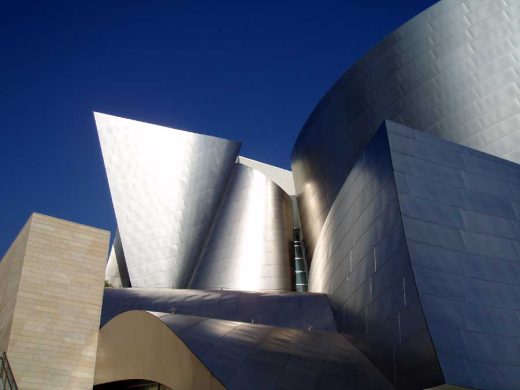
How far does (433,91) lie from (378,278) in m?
9.79

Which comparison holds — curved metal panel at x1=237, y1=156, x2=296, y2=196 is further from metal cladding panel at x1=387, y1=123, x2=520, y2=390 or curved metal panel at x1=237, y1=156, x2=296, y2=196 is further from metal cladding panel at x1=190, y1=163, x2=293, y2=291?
metal cladding panel at x1=387, y1=123, x2=520, y2=390

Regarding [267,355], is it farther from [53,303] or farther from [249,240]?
[249,240]

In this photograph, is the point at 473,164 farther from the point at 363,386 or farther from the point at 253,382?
the point at 253,382

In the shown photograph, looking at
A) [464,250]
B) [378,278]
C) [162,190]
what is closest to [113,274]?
[162,190]

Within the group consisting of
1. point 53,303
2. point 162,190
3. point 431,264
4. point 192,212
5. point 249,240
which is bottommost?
point 431,264

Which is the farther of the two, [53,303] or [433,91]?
[433,91]

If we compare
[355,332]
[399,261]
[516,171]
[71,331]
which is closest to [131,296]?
[71,331]

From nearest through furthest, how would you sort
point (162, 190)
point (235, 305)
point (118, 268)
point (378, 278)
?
point (378, 278) → point (235, 305) → point (162, 190) → point (118, 268)

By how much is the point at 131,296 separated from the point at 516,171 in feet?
33.6

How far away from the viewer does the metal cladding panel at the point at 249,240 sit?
2178 centimetres

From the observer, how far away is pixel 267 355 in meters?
9.88

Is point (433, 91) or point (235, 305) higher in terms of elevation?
point (433, 91)

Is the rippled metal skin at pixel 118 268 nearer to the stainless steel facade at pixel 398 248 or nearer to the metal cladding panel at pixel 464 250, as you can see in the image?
the stainless steel facade at pixel 398 248

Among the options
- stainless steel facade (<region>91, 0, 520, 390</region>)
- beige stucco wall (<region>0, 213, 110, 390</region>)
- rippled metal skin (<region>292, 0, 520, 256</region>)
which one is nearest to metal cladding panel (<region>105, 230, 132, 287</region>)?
stainless steel facade (<region>91, 0, 520, 390</region>)
